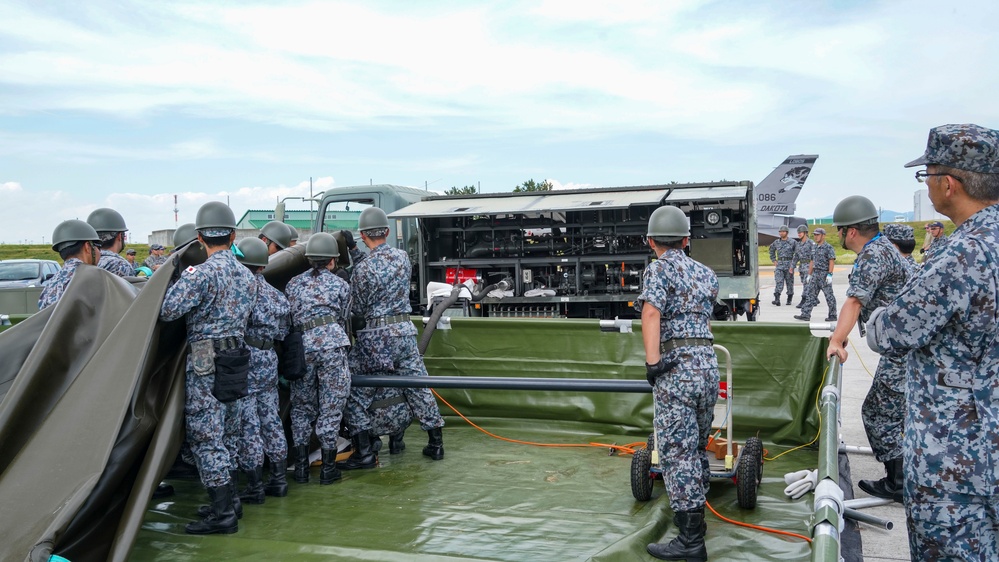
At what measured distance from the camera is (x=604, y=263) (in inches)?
393

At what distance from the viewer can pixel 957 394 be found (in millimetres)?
2613

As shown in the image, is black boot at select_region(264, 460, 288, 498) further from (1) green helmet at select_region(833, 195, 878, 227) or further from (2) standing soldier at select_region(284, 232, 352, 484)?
(1) green helmet at select_region(833, 195, 878, 227)

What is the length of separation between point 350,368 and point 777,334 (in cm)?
342

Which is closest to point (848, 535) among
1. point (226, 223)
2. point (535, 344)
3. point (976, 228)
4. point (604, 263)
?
point (976, 228)

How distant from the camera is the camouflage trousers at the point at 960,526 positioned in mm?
2559

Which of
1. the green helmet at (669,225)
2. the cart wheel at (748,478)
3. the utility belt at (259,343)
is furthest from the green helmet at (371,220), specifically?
the cart wheel at (748,478)

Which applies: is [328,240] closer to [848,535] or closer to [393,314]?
[393,314]

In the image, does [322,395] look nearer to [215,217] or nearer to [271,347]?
[271,347]

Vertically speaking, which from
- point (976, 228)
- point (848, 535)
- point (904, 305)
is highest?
point (976, 228)

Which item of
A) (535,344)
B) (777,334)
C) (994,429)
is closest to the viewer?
(994,429)

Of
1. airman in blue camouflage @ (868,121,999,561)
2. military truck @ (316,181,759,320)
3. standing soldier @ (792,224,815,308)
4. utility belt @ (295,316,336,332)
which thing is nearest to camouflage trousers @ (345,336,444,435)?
utility belt @ (295,316,336,332)

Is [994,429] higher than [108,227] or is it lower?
lower

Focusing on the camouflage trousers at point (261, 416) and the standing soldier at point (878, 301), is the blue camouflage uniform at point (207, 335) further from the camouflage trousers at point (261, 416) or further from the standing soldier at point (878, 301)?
the standing soldier at point (878, 301)

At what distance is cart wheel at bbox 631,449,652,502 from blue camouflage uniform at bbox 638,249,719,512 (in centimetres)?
55
